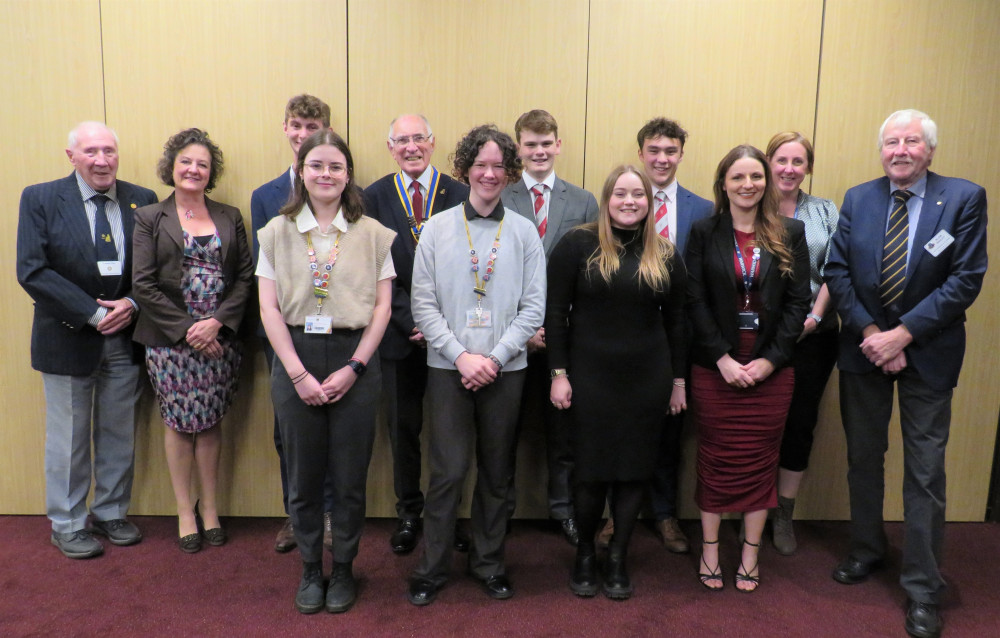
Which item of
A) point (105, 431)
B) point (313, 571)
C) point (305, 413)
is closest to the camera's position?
point (305, 413)

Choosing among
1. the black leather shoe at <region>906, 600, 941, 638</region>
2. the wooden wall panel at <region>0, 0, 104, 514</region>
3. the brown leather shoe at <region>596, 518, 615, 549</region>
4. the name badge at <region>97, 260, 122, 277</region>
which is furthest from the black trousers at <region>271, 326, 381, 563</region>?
the black leather shoe at <region>906, 600, 941, 638</region>

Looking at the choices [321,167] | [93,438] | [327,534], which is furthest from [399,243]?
[93,438]

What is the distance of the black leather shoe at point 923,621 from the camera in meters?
2.59

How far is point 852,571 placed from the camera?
2.99 m

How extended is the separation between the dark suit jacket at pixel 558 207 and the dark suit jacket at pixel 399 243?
0.80 feet

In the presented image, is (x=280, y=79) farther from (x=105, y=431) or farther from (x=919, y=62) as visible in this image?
(x=919, y=62)

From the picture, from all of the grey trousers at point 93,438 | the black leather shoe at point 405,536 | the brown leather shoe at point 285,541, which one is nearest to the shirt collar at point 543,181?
the black leather shoe at point 405,536

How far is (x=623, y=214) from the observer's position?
103 inches

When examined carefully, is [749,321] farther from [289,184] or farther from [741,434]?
[289,184]

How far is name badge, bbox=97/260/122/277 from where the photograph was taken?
122 inches

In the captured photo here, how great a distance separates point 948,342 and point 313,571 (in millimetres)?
2645

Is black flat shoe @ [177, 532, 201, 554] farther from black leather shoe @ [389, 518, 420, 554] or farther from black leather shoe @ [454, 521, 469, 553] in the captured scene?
black leather shoe @ [454, 521, 469, 553]

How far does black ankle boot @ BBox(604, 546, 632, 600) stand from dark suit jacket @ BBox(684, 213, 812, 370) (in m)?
0.87

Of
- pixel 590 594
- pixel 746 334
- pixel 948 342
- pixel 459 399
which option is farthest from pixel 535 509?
pixel 948 342
